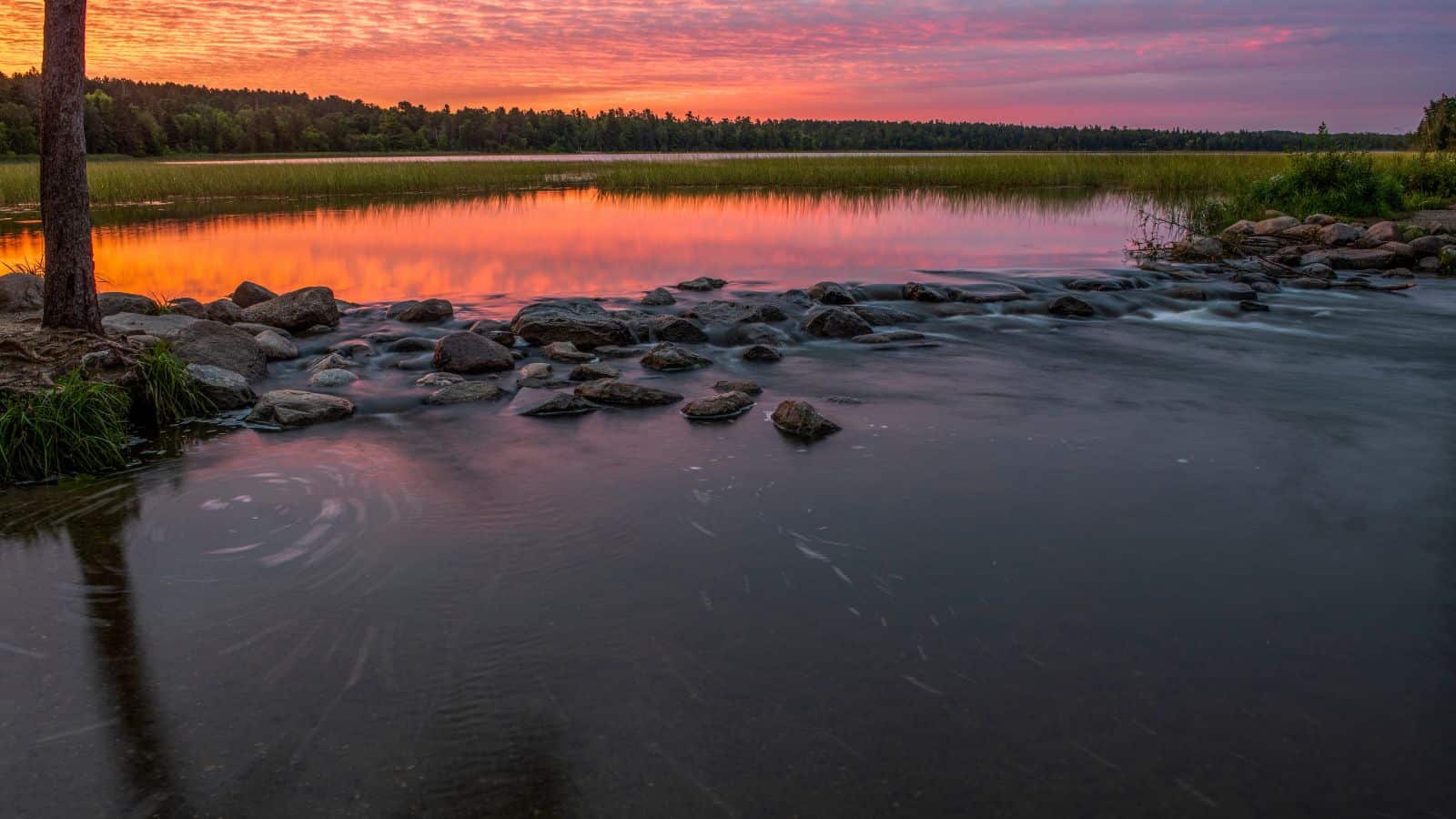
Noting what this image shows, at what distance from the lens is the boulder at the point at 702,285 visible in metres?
18.3

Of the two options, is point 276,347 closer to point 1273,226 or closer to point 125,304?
point 125,304

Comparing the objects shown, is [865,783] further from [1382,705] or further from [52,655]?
[52,655]

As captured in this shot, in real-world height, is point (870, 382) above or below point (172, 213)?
below

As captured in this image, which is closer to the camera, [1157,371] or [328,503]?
[328,503]

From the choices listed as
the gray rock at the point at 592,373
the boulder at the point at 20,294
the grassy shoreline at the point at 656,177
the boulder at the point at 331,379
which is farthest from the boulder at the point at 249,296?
the grassy shoreline at the point at 656,177

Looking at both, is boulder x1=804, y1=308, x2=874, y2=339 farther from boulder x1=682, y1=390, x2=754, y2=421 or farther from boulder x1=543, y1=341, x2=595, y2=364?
boulder x1=682, y1=390, x2=754, y2=421

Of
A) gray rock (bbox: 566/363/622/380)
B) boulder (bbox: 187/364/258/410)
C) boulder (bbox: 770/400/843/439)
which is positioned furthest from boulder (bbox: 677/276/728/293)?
boulder (bbox: 187/364/258/410)

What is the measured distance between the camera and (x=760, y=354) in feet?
40.1

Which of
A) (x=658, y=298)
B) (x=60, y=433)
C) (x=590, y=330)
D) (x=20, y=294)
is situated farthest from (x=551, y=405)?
(x=20, y=294)

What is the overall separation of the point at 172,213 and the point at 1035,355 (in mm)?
31918

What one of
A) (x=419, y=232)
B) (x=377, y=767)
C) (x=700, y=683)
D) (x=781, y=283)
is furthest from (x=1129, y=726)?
(x=419, y=232)

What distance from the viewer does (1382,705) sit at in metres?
4.43

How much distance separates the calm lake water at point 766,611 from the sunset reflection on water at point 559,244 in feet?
31.3

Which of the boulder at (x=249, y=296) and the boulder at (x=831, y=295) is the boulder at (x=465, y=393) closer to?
the boulder at (x=249, y=296)
